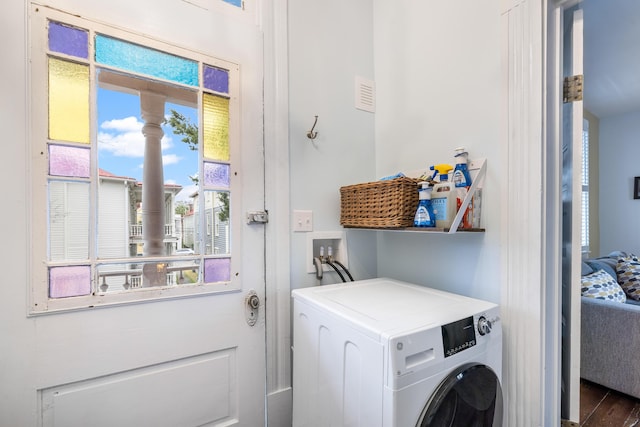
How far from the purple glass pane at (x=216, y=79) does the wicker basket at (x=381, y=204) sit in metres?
0.73

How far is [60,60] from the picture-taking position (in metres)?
0.98

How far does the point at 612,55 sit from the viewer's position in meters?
2.45

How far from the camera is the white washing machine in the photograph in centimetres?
78

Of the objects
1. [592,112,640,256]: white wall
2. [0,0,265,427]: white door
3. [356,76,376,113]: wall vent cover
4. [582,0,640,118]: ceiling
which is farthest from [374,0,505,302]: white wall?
[592,112,640,256]: white wall

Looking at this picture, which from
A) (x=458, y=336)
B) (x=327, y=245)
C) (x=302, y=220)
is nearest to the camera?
(x=458, y=336)

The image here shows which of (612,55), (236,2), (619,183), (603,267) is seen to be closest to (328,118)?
(236,2)

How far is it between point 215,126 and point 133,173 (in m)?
0.37

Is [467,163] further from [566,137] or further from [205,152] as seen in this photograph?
[205,152]

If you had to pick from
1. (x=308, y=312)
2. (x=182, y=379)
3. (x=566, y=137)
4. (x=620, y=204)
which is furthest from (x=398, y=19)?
(x=620, y=204)

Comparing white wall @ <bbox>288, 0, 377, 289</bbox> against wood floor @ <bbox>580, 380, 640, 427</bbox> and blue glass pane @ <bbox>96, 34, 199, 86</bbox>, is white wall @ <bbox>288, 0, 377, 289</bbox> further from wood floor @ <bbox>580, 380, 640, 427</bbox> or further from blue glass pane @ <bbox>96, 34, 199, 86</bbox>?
wood floor @ <bbox>580, 380, 640, 427</bbox>

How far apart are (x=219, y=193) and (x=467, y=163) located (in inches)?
42.1

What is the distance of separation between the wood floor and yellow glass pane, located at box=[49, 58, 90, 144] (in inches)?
112

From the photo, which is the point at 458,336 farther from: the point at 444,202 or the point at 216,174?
the point at 216,174

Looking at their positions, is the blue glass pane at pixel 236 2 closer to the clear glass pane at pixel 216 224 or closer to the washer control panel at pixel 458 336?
the clear glass pane at pixel 216 224
